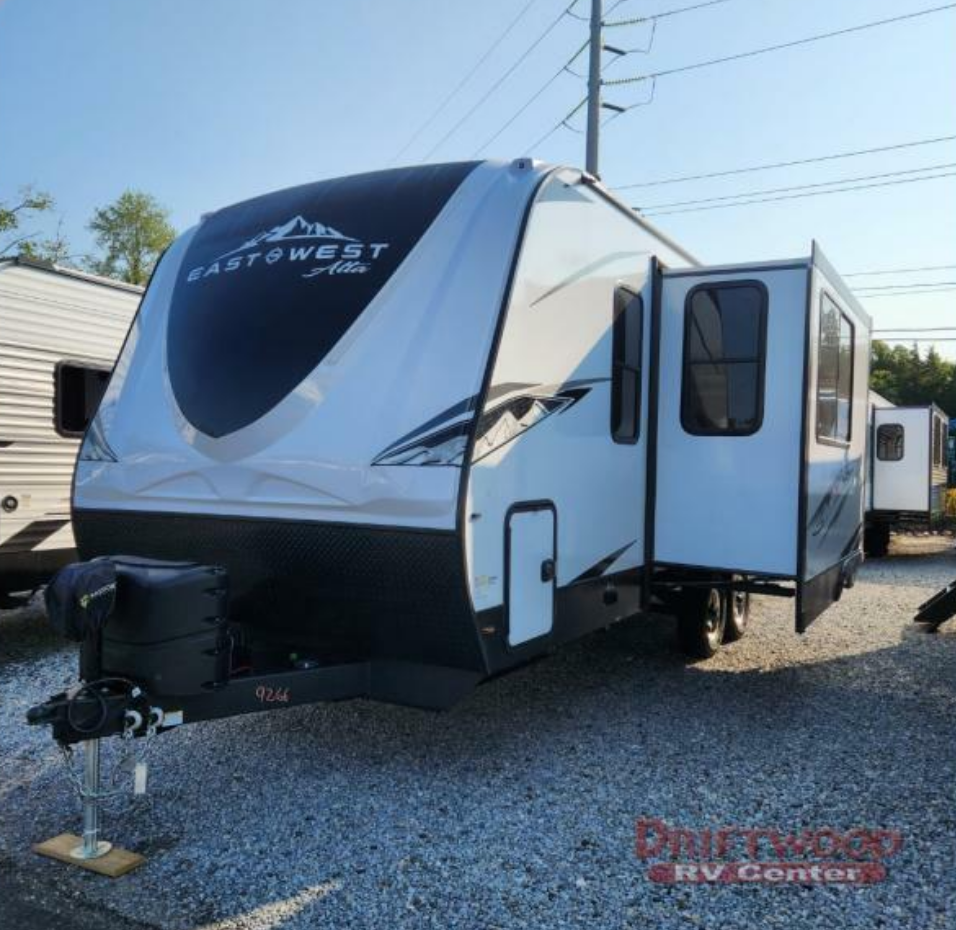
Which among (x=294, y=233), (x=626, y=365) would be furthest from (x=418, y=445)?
(x=626, y=365)

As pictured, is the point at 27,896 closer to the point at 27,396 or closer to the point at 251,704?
the point at 251,704

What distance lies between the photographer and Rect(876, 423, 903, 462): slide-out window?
50.8 ft

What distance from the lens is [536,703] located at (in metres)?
5.62

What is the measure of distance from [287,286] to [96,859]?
8.45 ft

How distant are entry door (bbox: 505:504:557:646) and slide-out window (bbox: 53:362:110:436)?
464 centimetres

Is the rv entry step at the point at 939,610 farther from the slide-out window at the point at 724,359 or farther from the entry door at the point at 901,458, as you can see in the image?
the entry door at the point at 901,458

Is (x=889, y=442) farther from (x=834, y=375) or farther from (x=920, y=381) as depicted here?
(x=920, y=381)

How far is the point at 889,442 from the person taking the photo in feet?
51.1

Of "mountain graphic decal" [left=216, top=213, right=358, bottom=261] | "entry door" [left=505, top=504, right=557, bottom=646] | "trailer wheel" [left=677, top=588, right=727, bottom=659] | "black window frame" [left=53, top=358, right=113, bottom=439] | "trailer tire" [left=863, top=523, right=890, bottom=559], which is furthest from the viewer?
"trailer tire" [left=863, top=523, right=890, bottom=559]

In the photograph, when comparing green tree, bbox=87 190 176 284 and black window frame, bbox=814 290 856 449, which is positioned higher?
green tree, bbox=87 190 176 284

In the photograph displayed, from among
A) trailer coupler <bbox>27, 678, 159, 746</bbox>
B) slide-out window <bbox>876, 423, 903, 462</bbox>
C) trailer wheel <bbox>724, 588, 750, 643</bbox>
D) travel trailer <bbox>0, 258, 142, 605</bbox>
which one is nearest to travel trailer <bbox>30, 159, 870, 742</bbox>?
trailer coupler <bbox>27, 678, 159, 746</bbox>

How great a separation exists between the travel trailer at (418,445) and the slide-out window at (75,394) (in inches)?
109

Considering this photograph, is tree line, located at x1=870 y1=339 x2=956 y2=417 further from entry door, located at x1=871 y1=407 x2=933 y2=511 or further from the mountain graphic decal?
the mountain graphic decal

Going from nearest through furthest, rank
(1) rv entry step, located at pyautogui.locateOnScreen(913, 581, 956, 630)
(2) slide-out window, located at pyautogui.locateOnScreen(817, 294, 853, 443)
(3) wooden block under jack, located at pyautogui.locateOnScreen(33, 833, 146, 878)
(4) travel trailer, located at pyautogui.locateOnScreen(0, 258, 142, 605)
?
(3) wooden block under jack, located at pyautogui.locateOnScreen(33, 833, 146, 878)
(2) slide-out window, located at pyautogui.locateOnScreen(817, 294, 853, 443)
(4) travel trailer, located at pyautogui.locateOnScreen(0, 258, 142, 605)
(1) rv entry step, located at pyautogui.locateOnScreen(913, 581, 956, 630)
